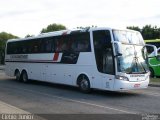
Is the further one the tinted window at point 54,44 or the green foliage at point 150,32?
the green foliage at point 150,32

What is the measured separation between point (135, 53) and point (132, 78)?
1250 mm

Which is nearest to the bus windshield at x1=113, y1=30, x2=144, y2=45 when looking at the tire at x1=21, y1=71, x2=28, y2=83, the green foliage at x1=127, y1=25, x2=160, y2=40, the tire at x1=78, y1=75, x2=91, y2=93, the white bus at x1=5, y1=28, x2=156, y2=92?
the white bus at x1=5, y1=28, x2=156, y2=92

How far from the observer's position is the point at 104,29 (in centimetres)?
1753

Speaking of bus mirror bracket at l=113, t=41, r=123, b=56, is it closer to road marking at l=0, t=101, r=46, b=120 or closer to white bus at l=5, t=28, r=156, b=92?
white bus at l=5, t=28, r=156, b=92

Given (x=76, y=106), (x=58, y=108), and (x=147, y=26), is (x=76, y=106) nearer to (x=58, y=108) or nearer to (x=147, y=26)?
(x=58, y=108)

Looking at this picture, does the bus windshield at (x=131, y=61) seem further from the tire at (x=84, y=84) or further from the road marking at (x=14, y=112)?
the road marking at (x=14, y=112)

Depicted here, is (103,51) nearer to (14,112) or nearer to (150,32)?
(14,112)

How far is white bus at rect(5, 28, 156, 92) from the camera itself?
1684 cm

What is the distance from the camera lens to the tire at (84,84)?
60.9 feet

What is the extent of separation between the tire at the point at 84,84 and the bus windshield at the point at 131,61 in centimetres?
249

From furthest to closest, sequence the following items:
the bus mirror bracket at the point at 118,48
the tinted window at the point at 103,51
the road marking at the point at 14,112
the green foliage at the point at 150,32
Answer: the green foliage at the point at 150,32, the tinted window at the point at 103,51, the bus mirror bracket at the point at 118,48, the road marking at the point at 14,112

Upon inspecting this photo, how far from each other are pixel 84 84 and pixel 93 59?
149 cm

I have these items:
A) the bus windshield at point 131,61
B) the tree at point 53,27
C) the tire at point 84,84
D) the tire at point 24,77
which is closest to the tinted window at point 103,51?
the bus windshield at point 131,61

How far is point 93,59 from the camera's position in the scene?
18.2 metres
